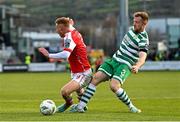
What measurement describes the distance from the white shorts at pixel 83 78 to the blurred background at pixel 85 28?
1081 inches

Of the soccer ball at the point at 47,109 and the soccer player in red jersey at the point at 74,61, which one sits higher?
the soccer player in red jersey at the point at 74,61

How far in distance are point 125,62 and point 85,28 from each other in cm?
10631

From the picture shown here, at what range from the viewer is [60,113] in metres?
14.6

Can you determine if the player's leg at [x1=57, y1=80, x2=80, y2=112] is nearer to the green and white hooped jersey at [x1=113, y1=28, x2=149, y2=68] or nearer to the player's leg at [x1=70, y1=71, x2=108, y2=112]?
the player's leg at [x1=70, y1=71, x2=108, y2=112]

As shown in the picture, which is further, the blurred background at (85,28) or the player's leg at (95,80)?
the blurred background at (85,28)

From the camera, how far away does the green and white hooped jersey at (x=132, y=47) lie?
48.1 ft

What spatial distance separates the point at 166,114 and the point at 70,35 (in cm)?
270

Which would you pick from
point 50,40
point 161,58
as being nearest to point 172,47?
point 161,58

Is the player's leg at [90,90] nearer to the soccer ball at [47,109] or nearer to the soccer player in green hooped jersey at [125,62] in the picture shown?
the soccer player in green hooped jersey at [125,62]

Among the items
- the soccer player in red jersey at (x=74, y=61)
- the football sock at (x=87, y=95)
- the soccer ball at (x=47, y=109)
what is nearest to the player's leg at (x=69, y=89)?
the soccer player in red jersey at (x=74, y=61)

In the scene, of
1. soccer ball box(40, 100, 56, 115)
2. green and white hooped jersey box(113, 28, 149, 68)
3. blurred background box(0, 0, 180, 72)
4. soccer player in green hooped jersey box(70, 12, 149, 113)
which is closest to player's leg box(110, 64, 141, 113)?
soccer player in green hooped jersey box(70, 12, 149, 113)

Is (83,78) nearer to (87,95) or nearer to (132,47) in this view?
(87,95)

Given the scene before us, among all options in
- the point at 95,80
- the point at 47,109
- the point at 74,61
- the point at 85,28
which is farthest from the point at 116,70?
the point at 85,28

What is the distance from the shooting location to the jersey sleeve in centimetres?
1425
